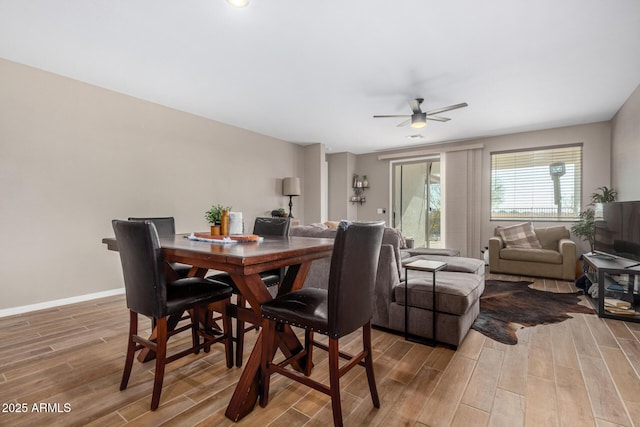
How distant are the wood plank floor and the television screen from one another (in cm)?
93

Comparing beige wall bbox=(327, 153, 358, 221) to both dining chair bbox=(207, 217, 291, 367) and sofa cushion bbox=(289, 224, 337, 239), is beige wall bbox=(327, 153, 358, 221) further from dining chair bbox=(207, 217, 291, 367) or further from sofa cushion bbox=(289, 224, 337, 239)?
dining chair bbox=(207, 217, 291, 367)

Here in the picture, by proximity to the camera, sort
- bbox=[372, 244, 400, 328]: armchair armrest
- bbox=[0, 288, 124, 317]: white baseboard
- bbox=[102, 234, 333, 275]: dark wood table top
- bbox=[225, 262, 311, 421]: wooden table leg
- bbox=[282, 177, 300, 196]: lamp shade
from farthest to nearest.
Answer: bbox=[282, 177, 300, 196]: lamp shade
bbox=[0, 288, 124, 317]: white baseboard
bbox=[372, 244, 400, 328]: armchair armrest
bbox=[225, 262, 311, 421]: wooden table leg
bbox=[102, 234, 333, 275]: dark wood table top

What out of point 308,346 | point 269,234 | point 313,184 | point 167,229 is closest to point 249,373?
point 308,346

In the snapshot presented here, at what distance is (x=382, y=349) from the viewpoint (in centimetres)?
229

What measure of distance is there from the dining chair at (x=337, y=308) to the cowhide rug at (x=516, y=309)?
160 cm

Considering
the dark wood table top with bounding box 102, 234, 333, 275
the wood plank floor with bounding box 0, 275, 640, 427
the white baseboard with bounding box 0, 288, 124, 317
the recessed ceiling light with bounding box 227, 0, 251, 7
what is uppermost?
the recessed ceiling light with bounding box 227, 0, 251, 7

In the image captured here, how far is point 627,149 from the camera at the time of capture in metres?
3.93

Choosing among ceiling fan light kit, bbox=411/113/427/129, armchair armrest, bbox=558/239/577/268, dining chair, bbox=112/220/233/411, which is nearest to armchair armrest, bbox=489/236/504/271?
armchair armrest, bbox=558/239/577/268

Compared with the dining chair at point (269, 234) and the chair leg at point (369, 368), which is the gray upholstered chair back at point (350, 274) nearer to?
the chair leg at point (369, 368)

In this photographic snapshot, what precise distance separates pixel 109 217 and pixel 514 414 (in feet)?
13.8

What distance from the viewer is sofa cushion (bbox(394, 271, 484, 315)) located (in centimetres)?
230

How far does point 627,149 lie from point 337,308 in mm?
4790

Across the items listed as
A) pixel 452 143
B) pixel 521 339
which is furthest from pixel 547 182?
pixel 521 339

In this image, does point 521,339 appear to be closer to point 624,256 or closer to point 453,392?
point 453,392
